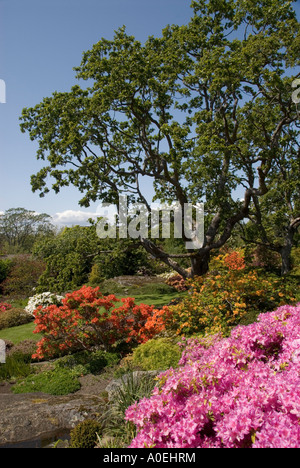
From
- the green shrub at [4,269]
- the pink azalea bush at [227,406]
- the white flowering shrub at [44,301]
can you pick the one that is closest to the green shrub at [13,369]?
the white flowering shrub at [44,301]

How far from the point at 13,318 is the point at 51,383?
670 cm

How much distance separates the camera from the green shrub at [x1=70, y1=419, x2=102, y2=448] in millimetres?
3973

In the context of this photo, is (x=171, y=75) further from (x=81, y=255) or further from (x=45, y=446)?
(x=45, y=446)

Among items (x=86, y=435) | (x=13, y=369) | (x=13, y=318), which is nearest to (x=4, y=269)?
(x=13, y=318)

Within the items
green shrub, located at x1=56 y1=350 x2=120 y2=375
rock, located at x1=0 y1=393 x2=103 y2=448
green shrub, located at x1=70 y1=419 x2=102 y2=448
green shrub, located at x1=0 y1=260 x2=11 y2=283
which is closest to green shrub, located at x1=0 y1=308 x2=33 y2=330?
green shrub, located at x1=56 y1=350 x2=120 y2=375

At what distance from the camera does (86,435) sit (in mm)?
4031

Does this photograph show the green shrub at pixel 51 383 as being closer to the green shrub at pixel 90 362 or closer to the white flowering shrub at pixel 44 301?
the green shrub at pixel 90 362

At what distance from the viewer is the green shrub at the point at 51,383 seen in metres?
6.32

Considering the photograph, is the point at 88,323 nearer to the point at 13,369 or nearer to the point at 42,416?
the point at 13,369

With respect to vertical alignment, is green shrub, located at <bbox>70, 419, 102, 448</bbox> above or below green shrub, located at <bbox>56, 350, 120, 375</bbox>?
above

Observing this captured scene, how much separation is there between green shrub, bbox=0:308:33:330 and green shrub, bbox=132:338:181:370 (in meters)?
7.30

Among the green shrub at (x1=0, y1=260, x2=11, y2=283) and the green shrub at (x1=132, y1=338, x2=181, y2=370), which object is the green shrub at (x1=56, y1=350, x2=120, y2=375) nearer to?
the green shrub at (x1=132, y1=338, x2=181, y2=370)

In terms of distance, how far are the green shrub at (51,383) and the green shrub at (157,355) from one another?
1.26 meters

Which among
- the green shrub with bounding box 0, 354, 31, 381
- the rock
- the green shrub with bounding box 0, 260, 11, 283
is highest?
the green shrub with bounding box 0, 260, 11, 283
